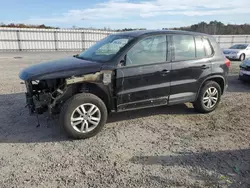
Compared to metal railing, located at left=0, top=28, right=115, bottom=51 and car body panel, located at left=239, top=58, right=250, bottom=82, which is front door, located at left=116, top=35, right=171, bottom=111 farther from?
metal railing, located at left=0, top=28, right=115, bottom=51

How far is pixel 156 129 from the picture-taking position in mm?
4383

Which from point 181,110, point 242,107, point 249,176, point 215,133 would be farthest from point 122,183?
point 242,107

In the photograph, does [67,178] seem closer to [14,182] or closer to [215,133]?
[14,182]

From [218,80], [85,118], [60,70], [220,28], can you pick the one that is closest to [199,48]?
[218,80]

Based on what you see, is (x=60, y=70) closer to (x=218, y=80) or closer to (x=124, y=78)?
(x=124, y=78)

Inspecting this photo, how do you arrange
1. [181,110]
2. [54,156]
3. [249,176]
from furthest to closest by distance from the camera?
[181,110] < [54,156] < [249,176]

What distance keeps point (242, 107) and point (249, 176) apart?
3.20 m

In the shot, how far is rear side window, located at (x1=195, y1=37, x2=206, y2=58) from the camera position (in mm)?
4945

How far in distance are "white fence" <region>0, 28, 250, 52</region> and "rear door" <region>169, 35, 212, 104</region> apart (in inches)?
832

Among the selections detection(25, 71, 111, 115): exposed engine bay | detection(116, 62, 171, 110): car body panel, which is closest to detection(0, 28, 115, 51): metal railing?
detection(25, 71, 111, 115): exposed engine bay

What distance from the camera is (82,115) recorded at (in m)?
3.87

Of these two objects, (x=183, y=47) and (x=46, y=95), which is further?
(x=183, y=47)

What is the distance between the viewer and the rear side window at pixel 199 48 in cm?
494

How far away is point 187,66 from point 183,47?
16.4 inches
